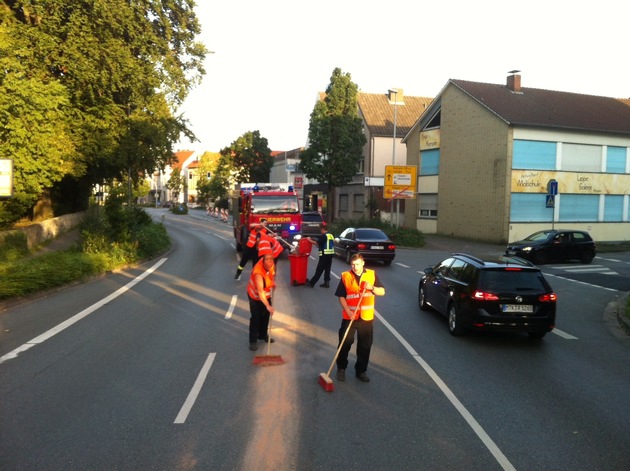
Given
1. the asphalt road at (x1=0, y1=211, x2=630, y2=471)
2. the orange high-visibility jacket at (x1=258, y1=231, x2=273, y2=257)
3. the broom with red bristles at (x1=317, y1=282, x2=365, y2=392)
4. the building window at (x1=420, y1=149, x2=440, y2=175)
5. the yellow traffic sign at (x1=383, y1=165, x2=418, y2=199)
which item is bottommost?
the asphalt road at (x1=0, y1=211, x2=630, y2=471)

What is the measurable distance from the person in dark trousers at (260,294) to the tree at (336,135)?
35.2 metres

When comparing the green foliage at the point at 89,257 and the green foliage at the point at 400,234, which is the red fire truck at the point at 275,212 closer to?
the green foliage at the point at 89,257

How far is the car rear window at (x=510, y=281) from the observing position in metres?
9.66

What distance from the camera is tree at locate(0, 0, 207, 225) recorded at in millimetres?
21516

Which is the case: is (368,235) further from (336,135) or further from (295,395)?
(336,135)

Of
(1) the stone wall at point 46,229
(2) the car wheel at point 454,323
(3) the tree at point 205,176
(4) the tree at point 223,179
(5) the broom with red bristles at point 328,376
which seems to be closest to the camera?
(5) the broom with red bristles at point 328,376

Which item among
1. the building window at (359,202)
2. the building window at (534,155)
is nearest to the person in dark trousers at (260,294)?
the building window at (534,155)

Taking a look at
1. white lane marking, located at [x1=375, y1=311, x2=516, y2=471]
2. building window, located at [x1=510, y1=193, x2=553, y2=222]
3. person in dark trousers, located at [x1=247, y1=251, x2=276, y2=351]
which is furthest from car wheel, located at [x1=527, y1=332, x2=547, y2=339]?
building window, located at [x1=510, y1=193, x2=553, y2=222]

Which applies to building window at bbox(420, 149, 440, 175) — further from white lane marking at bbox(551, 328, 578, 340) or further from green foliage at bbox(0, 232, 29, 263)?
white lane marking at bbox(551, 328, 578, 340)

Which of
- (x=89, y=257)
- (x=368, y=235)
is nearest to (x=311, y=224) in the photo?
(x=368, y=235)

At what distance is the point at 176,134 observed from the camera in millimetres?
28938

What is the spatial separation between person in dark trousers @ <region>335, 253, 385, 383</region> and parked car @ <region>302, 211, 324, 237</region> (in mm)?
26224

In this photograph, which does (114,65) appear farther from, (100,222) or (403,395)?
(403,395)

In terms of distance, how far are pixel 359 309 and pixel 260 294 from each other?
1995 mm
